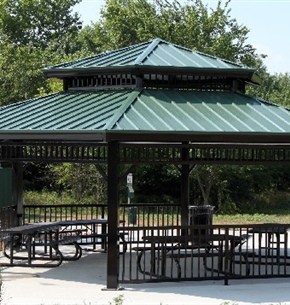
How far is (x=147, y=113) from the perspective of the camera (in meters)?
12.8

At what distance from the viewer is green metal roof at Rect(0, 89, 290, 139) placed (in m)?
12.3

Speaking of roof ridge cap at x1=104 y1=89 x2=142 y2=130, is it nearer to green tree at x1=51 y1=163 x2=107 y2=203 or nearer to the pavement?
the pavement

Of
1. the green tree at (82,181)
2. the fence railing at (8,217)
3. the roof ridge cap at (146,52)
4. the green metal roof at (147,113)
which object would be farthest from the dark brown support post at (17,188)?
the green tree at (82,181)

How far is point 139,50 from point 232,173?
1748 centimetres

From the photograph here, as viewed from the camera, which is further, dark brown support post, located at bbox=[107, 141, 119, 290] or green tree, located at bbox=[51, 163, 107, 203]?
green tree, located at bbox=[51, 163, 107, 203]

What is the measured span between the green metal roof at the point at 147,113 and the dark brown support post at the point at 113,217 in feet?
1.95

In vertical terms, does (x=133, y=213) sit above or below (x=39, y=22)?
below

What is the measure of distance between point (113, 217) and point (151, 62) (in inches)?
120

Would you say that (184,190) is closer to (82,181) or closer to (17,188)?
(17,188)

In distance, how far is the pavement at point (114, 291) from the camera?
11.2 meters

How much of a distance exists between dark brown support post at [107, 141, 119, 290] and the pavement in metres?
0.24

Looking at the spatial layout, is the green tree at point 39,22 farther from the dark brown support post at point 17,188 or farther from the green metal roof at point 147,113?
the green metal roof at point 147,113

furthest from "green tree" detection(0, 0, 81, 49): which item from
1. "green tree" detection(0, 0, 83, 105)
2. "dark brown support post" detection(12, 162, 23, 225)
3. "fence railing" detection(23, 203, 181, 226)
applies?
"dark brown support post" detection(12, 162, 23, 225)

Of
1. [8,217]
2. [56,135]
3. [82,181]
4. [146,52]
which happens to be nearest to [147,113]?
[56,135]
